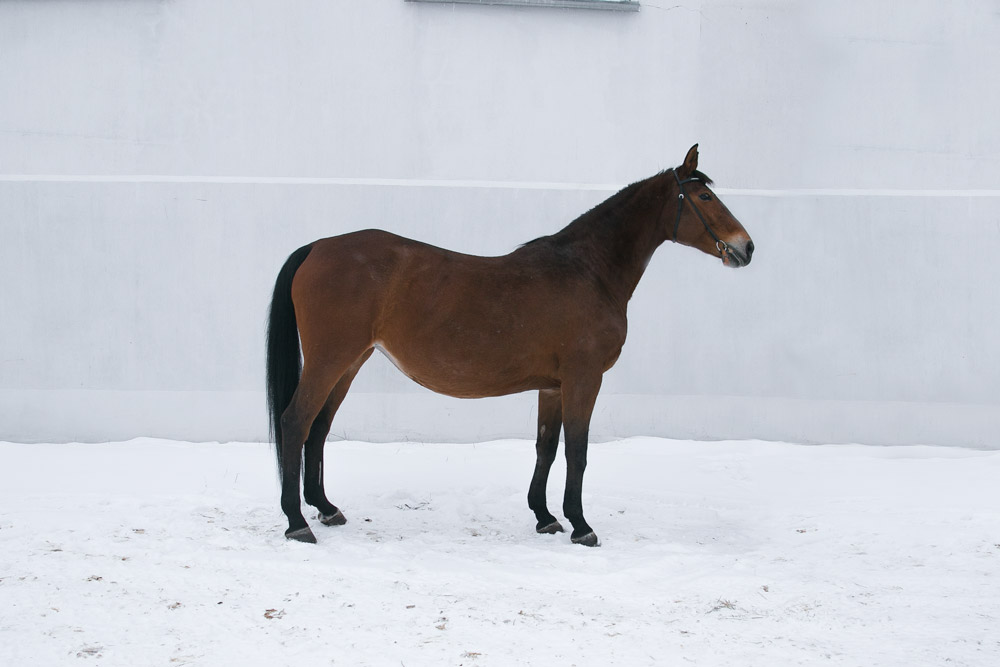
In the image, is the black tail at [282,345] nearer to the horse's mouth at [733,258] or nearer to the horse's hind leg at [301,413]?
the horse's hind leg at [301,413]

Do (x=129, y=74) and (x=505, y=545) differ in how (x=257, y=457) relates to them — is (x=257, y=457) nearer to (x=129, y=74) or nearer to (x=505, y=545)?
(x=505, y=545)

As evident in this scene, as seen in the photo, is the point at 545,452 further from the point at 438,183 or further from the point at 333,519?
the point at 438,183

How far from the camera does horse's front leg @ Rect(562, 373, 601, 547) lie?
14.6 ft

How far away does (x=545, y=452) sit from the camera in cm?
479

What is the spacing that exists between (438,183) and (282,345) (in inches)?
113

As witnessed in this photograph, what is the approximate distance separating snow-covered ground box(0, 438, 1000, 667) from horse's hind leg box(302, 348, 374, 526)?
0.12 metres

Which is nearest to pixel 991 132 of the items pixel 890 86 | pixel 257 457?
pixel 890 86

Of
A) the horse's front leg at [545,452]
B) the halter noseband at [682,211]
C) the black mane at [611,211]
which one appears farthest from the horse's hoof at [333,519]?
the halter noseband at [682,211]

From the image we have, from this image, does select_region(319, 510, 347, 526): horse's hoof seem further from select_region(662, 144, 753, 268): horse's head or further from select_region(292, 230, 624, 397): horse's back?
select_region(662, 144, 753, 268): horse's head

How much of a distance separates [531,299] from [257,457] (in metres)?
3.24

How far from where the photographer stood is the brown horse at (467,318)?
4.38 meters

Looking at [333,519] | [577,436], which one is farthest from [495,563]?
[333,519]

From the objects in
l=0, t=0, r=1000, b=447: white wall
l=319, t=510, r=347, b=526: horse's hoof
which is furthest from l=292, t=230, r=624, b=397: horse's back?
l=0, t=0, r=1000, b=447: white wall

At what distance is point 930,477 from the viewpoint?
6.07m
